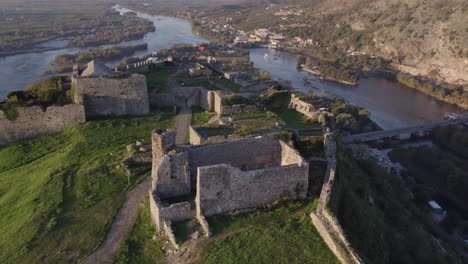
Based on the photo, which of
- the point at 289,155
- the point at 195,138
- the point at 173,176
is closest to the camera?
the point at 173,176

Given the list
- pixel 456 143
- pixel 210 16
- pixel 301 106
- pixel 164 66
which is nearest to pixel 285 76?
pixel 456 143

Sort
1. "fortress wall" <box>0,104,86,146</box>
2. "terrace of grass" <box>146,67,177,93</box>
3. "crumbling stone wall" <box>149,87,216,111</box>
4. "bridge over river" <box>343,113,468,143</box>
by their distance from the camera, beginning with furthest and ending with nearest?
1. "bridge over river" <box>343,113,468,143</box>
2. "terrace of grass" <box>146,67,177,93</box>
3. "crumbling stone wall" <box>149,87,216,111</box>
4. "fortress wall" <box>0,104,86,146</box>

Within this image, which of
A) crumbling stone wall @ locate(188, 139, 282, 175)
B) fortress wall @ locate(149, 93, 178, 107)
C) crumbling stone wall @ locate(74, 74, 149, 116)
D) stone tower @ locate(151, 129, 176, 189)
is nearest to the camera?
stone tower @ locate(151, 129, 176, 189)

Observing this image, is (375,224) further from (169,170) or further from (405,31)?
(405,31)

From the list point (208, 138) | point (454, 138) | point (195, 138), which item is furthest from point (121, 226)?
point (454, 138)

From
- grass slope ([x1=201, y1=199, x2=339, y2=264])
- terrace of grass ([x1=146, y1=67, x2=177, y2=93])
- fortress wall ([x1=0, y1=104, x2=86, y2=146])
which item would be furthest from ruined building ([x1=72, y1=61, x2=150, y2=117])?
grass slope ([x1=201, y1=199, x2=339, y2=264])

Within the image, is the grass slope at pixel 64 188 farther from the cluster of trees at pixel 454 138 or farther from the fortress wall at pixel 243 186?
the cluster of trees at pixel 454 138

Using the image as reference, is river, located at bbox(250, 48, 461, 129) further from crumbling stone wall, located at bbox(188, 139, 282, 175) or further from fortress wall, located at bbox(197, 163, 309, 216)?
fortress wall, located at bbox(197, 163, 309, 216)
